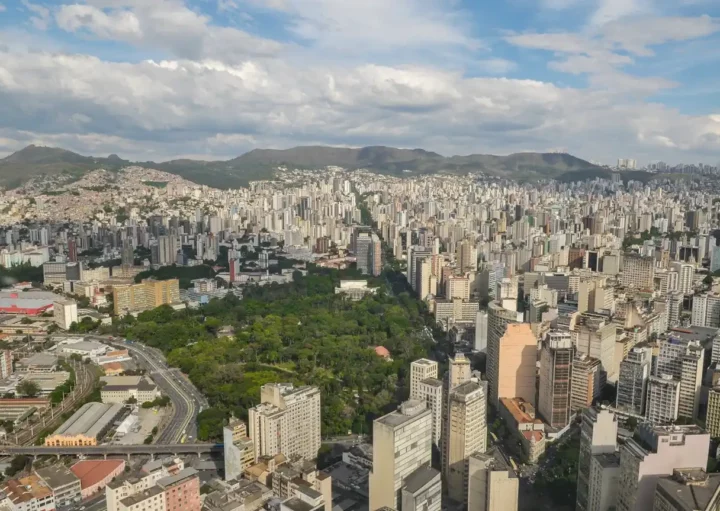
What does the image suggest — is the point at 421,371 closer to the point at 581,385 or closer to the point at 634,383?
the point at 581,385

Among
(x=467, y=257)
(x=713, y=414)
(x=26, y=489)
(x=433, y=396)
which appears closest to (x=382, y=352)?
(x=433, y=396)

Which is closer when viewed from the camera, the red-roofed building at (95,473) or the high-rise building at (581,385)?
the red-roofed building at (95,473)

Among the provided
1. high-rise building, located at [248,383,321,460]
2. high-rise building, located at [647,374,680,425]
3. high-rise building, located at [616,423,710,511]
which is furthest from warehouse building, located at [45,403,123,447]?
high-rise building, located at [647,374,680,425]

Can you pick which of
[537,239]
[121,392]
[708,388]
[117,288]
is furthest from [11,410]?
[537,239]

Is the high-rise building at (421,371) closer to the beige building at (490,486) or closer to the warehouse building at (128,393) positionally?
the beige building at (490,486)

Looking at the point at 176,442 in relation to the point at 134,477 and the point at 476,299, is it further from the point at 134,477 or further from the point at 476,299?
the point at 476,299

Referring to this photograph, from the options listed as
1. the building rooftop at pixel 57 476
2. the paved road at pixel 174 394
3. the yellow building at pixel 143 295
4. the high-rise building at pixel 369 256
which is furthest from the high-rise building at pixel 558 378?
the high-rise building at pixel 369 256
